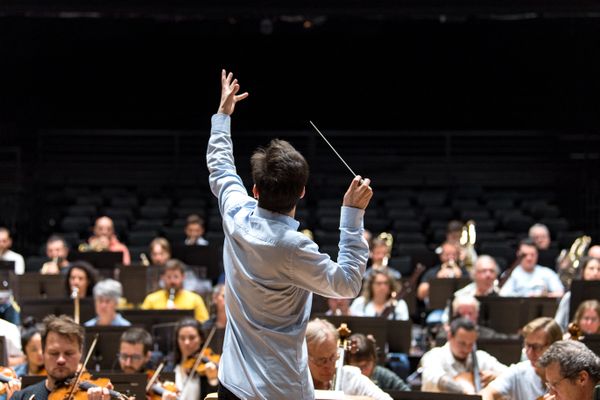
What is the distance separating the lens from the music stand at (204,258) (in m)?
12.4

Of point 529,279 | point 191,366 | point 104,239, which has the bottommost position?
point 191,366

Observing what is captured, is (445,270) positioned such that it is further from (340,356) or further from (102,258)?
(340,356)

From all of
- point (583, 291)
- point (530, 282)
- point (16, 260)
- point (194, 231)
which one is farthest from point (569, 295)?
point (16, 260)

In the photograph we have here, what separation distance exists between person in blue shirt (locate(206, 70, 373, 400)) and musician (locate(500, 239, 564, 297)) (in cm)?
781

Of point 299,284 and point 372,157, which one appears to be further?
point 372,157

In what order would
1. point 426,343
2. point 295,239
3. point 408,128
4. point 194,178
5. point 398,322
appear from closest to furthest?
point 295,239, point 398,322, point 426,343, point 194,178, point 408,128

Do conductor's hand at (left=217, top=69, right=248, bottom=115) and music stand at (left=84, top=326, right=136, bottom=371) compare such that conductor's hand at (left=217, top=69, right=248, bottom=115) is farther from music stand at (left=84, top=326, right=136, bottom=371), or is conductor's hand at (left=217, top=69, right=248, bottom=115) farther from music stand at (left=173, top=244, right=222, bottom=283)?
music stand at (left=173, top=244, right=222, bottom=283)

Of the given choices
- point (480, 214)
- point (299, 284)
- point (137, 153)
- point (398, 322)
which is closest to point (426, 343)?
point (398, 322)

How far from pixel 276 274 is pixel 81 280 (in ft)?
22.8

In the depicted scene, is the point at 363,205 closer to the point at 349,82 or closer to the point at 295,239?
the point at 295,239

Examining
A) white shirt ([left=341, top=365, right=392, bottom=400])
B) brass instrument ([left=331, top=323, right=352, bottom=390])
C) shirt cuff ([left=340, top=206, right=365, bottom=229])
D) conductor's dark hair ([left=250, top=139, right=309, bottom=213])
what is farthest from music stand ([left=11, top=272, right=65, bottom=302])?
shirt cuff ([left=340, top=206, right=365, bottom=229])

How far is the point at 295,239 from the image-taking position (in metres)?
3.89

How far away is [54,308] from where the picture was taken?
32.3 ft

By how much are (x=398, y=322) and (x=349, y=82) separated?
1028cm
